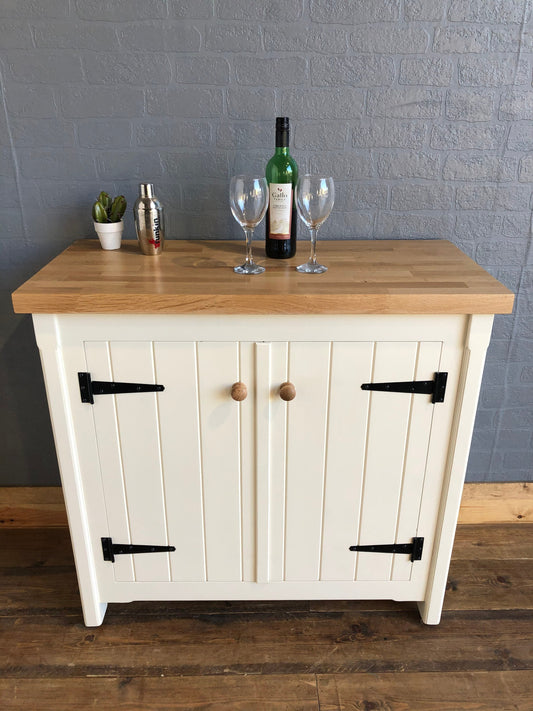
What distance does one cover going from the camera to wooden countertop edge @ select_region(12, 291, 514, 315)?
4.26ft

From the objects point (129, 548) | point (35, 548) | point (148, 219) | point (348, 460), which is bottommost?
point (35, 548)

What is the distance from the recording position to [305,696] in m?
1.52

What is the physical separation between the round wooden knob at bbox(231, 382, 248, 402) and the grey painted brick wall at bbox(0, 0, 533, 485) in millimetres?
591

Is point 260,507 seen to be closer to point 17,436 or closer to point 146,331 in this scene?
point 146,331

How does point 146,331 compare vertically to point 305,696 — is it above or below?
above

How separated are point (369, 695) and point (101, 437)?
0.96 meters

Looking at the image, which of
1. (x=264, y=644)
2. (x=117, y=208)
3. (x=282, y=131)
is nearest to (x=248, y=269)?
(x=282, y=131)

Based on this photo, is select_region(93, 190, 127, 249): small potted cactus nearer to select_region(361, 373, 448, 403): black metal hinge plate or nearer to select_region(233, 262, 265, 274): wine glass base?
select_region(233, 262, 265, 274): wine glass base

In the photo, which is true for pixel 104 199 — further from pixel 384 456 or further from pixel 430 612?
pixel 430 612

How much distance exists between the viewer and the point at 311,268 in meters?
1.46

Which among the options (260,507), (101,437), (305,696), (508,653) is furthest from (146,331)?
(508,653)

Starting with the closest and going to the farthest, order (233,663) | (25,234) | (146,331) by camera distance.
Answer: (146,331)
(233,663)
(25,234)

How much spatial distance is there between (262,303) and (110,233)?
0.58m

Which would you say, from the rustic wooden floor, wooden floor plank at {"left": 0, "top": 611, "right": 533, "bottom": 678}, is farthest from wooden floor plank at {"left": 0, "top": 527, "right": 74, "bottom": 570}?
wooden floor plank at {"left": 0, "top": 611, "right": 533, "bottom": 678}
